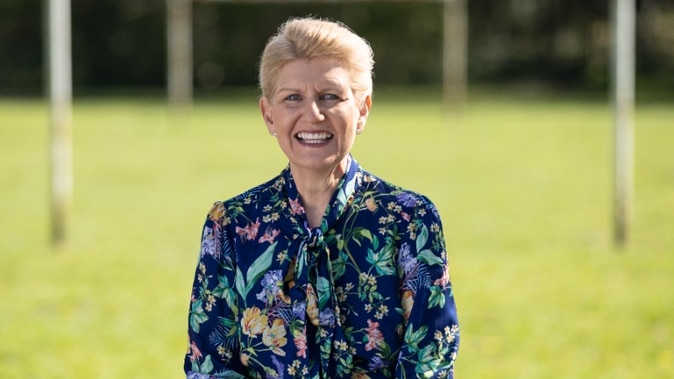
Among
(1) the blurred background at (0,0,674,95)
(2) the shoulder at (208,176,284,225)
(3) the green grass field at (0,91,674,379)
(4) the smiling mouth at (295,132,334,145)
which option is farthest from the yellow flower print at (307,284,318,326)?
(1) the blurred background at (0,0,674,95)

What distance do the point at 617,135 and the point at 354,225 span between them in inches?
298

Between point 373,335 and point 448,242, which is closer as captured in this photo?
point 373,335

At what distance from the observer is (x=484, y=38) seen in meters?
40.0

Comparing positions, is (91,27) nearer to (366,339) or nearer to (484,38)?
(484,38)

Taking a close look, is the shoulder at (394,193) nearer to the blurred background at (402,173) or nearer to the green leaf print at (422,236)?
the green leaf print at (422,236)

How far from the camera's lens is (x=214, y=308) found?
10.1 ft

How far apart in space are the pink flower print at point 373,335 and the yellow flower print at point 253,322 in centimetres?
25

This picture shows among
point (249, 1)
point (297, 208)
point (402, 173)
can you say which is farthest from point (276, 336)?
point (249, 1)

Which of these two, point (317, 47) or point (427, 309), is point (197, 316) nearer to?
point (427, 309)

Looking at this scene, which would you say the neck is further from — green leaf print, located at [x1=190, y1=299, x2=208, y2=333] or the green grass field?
the green grass field

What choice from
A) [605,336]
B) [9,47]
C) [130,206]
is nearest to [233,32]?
[9,47]

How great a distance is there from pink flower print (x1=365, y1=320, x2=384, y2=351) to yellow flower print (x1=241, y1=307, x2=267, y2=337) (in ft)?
0.81

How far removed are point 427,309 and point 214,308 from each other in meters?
0.51

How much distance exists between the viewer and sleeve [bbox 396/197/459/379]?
9.86ft
